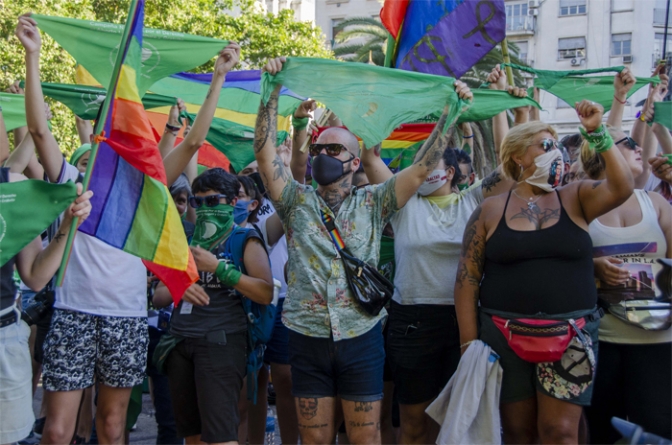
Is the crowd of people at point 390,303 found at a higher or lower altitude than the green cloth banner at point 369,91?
lower

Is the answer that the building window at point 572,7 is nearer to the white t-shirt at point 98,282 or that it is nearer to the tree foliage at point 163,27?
the tree foliage at point 163,27

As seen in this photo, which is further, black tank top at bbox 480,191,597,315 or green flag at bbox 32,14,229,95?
green flag at bbox 32,14,229,95

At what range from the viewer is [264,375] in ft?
17.1

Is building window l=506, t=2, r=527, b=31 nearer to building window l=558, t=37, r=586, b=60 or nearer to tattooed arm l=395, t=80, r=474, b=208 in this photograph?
building window l=558, t=37, r=586, b=60

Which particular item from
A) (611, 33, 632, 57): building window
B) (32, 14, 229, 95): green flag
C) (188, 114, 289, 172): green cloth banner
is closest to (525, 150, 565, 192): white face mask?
(32, 14, 229, 95): green flag

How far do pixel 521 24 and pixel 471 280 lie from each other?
38.5 meters

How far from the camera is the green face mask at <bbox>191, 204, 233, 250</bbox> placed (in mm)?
4555

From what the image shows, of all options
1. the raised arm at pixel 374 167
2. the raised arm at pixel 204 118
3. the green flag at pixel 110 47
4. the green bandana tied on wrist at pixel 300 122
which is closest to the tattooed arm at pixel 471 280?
the raised arm at pixel 374 167

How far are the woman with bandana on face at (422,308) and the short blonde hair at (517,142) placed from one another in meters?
0.40

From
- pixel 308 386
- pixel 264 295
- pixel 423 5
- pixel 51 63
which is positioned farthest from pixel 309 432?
pixel 51 63

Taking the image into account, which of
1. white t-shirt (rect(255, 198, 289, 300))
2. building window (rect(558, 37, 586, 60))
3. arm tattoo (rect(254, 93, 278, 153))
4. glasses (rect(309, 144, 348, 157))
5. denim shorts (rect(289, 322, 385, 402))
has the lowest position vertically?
denim shorts (rect(289, 322, 385, 402))

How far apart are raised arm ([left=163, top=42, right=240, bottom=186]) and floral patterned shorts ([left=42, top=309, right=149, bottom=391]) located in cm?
99

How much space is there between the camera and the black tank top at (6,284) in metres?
3.64

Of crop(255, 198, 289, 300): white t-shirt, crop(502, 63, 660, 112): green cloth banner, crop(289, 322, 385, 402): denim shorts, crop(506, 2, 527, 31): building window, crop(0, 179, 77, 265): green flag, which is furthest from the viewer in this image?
crop(506, 2, 527, 31): building window
